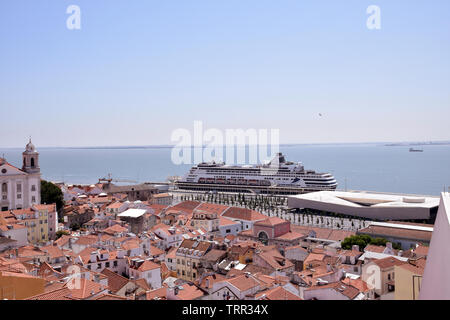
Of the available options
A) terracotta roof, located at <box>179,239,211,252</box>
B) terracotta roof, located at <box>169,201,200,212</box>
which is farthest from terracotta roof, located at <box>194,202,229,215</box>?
terracotta roof, located at <box>179,239,211,252</box>

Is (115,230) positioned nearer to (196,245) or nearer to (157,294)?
(196,245)

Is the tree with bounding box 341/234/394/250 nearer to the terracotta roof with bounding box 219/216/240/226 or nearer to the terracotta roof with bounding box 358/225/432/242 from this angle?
the terracotta roof with bounding box 358/225/432/242

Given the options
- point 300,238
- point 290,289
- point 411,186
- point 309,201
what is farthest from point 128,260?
point 411,186

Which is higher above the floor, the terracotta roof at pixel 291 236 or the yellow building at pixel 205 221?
the yellow building at pixel 205 221

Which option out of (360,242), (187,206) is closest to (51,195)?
(187,206)

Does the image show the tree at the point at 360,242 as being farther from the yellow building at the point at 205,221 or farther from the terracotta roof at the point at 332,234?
the yellow building at the point at 205,221

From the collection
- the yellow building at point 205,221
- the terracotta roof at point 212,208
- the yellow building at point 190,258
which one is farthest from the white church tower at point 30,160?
the yellow building at point 190,258
